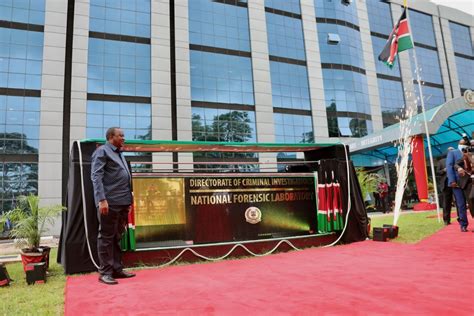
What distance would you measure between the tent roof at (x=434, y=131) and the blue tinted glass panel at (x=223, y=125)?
23.4 feet

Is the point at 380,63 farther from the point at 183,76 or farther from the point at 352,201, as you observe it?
the point at 352,201

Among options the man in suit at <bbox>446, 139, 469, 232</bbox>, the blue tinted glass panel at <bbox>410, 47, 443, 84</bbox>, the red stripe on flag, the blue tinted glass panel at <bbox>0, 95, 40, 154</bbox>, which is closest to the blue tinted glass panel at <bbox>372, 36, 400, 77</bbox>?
the blue tinted glass panel at <bbox>410, 47, 443, 84</bbox>

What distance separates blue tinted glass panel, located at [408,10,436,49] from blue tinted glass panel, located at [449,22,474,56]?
10.4 ft

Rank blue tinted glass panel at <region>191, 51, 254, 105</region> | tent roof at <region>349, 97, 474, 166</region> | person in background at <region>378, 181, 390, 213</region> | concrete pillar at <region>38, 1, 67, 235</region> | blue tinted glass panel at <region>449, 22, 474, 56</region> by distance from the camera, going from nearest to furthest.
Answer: tent roof at <region>349, 97, 474, 166</region> < person in background at <region>378, 181, 390, 213</region> < concrete pillar at <region>38, 1, 67, 235</region> < blue tinted glass panel at <region>191, 51, 254, 105</region> < blue tinted glass panel at <region>449, 22, 474, 56</region>

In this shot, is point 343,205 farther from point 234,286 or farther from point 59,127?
point 59,127

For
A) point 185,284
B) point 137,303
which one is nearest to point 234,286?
point 185,284

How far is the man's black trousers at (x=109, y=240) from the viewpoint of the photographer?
4.41m

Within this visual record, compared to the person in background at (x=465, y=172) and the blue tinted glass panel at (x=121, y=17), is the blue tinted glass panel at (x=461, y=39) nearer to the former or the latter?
the blue tinted glass panel at (x=121, y=17)

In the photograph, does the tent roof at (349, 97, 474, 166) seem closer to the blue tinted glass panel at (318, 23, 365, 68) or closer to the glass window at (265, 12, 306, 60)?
the blue tinted glass panel at (318, 23, 365, 68)

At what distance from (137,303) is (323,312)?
1.71 m

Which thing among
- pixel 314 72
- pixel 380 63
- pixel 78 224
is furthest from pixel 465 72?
pixel 78 224

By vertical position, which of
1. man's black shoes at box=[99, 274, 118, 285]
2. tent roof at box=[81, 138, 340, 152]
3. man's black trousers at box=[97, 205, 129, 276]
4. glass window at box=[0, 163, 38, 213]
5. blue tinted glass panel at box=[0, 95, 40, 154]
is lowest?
man's black shoes at box=[99, 274, 118, 285]

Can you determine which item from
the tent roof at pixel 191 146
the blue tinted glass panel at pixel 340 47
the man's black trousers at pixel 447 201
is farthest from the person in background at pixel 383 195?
the tent roof at pixel 191 146

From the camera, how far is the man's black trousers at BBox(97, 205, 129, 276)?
174 inches
